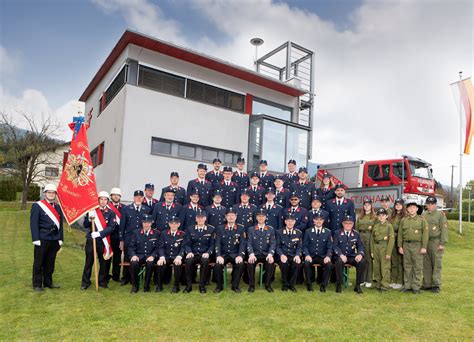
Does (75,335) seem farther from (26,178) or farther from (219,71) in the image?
(26,178)

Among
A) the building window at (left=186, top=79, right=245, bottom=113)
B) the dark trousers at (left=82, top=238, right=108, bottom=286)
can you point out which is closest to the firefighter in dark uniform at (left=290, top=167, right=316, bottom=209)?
the dark trousers at (left=82, top=238, right=108, bottom=286)

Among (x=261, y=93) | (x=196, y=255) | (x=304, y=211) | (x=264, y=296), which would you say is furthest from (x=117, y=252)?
(x=261, y=93)

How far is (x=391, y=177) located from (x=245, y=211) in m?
11.7

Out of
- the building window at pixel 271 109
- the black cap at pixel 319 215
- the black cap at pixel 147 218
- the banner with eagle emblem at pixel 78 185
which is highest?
the building window at pixel 271 109

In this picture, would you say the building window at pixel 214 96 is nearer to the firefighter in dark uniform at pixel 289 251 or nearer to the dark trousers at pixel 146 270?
the firefighter in dark uniform at pixel 289 251

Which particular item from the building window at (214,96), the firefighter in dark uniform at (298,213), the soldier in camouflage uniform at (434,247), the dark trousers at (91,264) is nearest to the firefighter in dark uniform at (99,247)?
the dark trousers at (91,264)

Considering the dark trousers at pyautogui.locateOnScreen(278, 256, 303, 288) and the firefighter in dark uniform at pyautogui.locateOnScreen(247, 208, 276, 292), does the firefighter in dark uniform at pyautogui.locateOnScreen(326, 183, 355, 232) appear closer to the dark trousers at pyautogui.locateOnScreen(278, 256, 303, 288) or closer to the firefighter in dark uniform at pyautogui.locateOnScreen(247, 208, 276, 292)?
the dark trousers at pyautogui.locateOnScreen(278, 256, 303, 288)

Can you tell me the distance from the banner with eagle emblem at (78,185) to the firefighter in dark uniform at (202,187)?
199 centimetres

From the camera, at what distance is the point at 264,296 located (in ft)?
21.2

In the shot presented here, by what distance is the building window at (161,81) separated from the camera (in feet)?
47.7

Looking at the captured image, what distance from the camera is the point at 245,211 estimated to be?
7828 millimetres

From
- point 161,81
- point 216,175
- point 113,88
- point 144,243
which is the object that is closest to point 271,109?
point 161,81

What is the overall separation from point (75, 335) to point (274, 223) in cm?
429

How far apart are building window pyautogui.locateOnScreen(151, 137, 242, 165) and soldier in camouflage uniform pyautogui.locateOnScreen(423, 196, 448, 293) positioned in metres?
9.54
